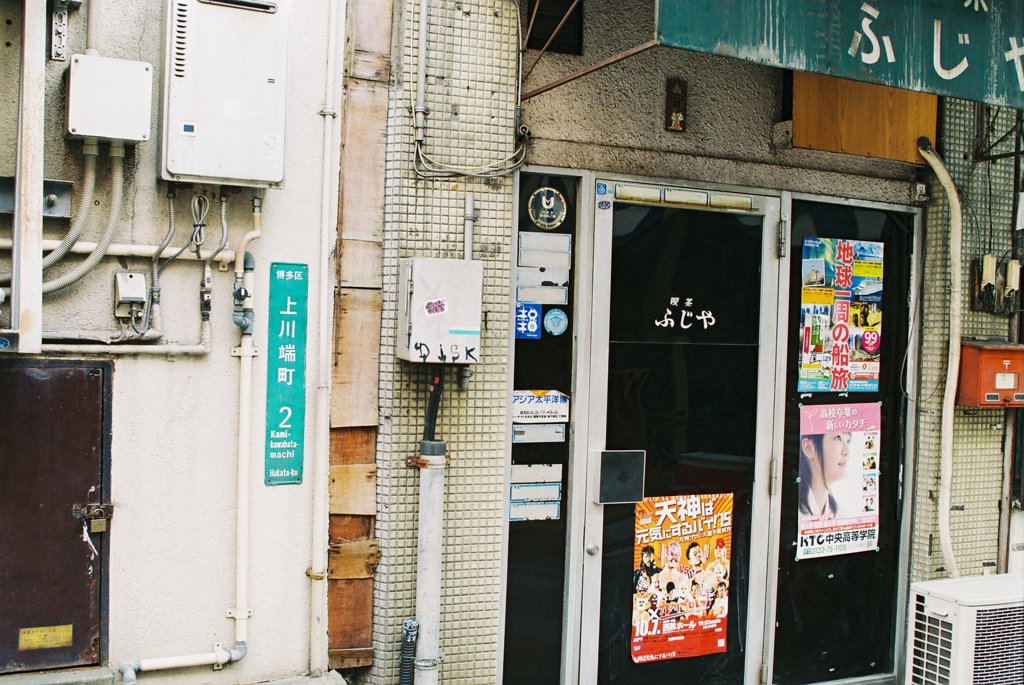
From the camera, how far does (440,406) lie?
16.4 ft

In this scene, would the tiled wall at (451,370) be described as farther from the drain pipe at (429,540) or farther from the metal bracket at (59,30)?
the metal bracket at (59,30)

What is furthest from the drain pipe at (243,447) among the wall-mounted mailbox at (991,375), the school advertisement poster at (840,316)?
the wall-mounted mailbox at (991,375)

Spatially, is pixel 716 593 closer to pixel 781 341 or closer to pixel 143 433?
pixel 781 341

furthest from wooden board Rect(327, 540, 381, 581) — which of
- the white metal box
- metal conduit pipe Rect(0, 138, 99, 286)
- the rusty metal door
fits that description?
the white metal box

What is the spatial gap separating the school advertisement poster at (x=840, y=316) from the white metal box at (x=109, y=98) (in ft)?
13.3

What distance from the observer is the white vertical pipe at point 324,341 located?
4.79 m

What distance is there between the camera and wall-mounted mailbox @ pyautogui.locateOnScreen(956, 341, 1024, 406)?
6.29 metres

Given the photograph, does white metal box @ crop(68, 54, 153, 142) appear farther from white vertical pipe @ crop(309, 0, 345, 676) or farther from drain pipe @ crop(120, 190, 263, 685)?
white vertical pipe @ crop(309, 0, 345, 676)

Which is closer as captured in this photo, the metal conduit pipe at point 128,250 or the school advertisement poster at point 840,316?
the metal conduit pipe at point 128,250

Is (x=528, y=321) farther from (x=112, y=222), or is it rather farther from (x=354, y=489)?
(x=112, y=222)

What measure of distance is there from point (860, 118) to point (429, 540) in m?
3.78

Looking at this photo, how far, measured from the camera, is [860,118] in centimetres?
611

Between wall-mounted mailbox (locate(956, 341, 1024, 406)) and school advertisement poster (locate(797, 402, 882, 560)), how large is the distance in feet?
1.88

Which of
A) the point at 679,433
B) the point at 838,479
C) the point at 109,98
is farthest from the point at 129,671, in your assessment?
the point at 838,479
